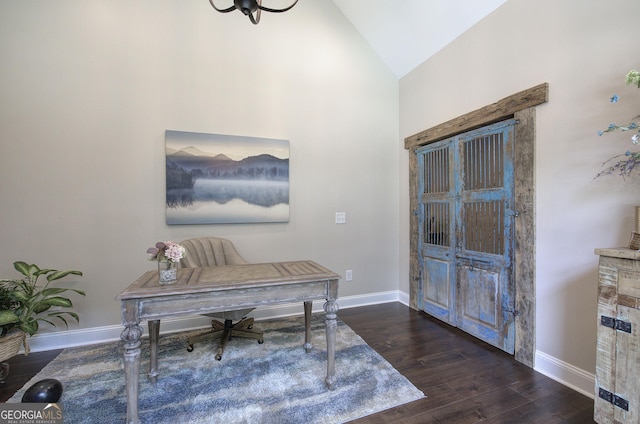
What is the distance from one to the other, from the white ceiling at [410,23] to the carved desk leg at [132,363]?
3.69 meters

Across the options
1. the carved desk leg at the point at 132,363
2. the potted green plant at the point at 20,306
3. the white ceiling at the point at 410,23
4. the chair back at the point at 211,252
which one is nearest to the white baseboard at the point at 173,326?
the potted green plant at the point at 20,306

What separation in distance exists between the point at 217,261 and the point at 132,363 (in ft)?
4.15

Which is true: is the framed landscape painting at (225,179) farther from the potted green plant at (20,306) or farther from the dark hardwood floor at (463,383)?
the dark hardwood floor at (463,383)

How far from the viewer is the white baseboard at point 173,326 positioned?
98.5 inches

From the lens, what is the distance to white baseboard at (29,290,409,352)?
8.21 feet

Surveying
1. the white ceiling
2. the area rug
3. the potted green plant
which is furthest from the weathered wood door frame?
the potted green plant

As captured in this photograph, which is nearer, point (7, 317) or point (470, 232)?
point (7, 317)

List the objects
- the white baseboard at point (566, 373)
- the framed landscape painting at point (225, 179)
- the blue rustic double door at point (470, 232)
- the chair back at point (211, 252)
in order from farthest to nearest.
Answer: the framed landscape painting at point (225, 179) < the chair back at point (211, 252) < the blue rustic double door at point (470, 232) < the white baseboard at point (566, 373)

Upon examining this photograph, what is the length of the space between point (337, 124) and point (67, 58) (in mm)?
2746

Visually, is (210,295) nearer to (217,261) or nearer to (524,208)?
(217,261)

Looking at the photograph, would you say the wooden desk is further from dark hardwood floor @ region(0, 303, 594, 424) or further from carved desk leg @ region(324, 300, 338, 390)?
dark hardwood floor @ region(0, 303, 594, 424)

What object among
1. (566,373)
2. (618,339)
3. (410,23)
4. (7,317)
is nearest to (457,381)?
(566,373)

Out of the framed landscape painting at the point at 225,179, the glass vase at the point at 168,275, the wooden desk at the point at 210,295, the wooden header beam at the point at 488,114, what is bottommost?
the wooden desk at the point at 210,295

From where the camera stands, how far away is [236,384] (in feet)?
6.42
